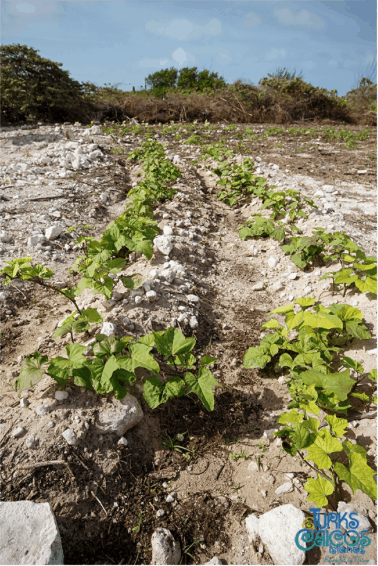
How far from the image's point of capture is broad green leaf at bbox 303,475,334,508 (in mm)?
1885

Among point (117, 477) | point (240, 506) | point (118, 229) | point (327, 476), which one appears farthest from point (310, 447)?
point (118, 229)

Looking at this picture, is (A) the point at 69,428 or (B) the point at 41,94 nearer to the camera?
(A) the point at 69,428

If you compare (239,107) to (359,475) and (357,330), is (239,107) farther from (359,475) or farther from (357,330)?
(359,475)

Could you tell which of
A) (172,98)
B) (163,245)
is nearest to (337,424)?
(163,245)

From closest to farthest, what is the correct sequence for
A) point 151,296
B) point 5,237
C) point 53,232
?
point 151,296
point 5,237
point 53,232

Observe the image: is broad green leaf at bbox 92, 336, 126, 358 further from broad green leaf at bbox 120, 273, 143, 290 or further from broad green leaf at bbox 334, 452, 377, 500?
broad green leaf at bbox 334, 452, 377, 500

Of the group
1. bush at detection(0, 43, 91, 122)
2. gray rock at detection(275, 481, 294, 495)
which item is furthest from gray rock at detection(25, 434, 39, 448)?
bush at detection(0, 43, 91, 122)

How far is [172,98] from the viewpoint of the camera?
49.7 ft

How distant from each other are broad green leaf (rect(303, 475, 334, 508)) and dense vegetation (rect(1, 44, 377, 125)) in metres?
13.6

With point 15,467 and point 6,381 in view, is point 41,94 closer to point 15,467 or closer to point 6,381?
point 6,381

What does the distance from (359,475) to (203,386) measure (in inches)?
42.5

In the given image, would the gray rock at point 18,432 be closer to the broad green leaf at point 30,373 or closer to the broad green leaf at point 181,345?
the broad green leaf at point 30,373

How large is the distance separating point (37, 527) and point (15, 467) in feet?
1.41

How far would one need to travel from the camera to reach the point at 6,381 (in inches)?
107
